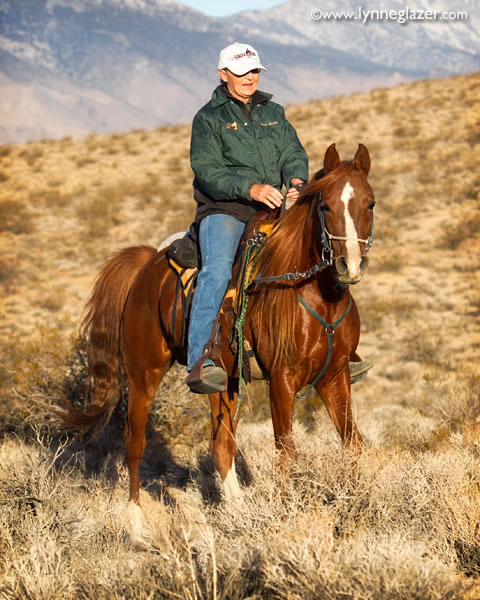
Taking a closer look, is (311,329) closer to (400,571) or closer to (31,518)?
(400,571)

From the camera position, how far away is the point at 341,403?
457 cm

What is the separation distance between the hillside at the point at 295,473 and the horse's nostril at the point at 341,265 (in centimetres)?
120

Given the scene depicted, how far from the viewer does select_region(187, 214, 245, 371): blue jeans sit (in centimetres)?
474

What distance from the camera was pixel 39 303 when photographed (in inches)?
646

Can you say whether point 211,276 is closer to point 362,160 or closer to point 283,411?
point 283,411

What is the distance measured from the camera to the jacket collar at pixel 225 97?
486 centimetres

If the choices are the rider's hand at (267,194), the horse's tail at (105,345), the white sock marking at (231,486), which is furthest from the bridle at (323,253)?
the horse's tail at (105,345)

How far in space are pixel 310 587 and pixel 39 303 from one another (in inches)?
574

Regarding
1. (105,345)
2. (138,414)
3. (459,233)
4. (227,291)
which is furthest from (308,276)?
(459,233)

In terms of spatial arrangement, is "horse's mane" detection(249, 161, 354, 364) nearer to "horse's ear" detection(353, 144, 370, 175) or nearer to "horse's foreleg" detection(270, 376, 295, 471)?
"horse's ear" detection(353, 144, 370, 175)

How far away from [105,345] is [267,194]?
243cm

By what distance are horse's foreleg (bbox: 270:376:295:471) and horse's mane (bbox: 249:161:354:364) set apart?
0.17 metres

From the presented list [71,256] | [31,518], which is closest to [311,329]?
[31,518]

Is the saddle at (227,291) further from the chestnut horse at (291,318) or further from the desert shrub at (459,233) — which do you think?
the desert shrub at (459,233)
